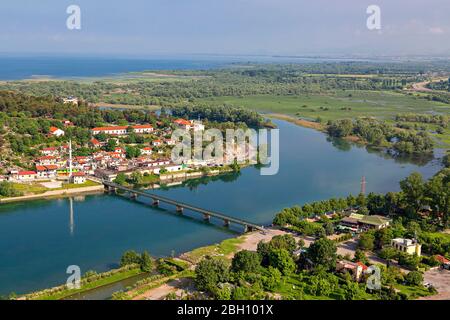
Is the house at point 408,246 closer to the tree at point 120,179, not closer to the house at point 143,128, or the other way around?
the tree at point 120,179

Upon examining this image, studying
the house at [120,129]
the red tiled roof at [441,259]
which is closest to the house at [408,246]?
the red tiled roof at [441,259]

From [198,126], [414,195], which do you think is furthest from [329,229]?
[198,126]

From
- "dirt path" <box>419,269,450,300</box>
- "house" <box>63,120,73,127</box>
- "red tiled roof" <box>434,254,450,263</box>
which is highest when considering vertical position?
"house" <box>63,120,73,127</box>

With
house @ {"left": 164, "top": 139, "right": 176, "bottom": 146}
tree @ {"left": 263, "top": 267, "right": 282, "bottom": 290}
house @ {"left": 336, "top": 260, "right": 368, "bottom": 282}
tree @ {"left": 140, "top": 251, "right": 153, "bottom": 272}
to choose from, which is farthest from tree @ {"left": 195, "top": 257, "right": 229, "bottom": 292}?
house @ {"left": 164, "top": 139, "right": 176, "bottom": 146}

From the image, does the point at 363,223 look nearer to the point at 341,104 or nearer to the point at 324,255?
the point at 324,255

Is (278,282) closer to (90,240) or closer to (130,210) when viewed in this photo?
(90,240)

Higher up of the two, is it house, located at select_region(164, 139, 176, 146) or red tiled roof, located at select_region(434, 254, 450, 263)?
house, located at select_region(164, 139, 176, 146)

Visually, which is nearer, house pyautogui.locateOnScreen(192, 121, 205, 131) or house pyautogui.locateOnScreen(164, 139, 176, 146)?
house pyautogui.locateOnScreen(164, 139, 176, 146)

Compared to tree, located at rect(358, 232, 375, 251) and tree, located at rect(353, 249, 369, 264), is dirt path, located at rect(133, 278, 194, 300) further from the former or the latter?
tree, located at rect(358, 232, 375, 251)
